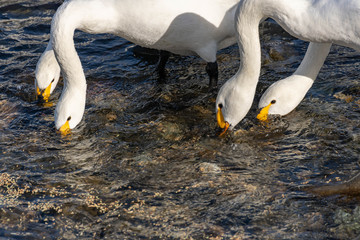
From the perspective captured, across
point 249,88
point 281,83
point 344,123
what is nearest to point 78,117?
point 249,88

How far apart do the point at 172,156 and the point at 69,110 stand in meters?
1.43

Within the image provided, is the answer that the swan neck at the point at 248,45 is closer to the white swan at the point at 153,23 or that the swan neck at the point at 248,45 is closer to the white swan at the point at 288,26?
the white swan at the point at 288,26

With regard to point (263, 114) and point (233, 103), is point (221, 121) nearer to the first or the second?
point (233, 103)

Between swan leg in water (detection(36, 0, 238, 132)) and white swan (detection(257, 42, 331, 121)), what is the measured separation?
3.55 ft

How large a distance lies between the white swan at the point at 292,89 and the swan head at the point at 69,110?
2.27 meters

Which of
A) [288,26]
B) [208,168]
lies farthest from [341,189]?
[288,26]

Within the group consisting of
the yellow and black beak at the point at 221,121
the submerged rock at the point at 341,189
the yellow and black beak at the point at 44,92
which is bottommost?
the yellow and black beak at the point at 44,92

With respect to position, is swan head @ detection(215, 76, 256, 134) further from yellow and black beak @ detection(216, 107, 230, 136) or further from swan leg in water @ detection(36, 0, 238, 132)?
swan leg in water @ detection(36, 0, 238, 132)

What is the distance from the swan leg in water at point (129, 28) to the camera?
286 inches

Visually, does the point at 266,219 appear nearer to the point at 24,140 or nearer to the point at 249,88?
the point at 249,88

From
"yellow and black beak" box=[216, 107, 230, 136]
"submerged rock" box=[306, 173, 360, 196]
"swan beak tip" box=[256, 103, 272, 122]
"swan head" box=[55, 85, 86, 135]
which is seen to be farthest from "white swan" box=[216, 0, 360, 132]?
"swan head" box=[55, 85, 86, 135]

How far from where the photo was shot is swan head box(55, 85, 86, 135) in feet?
23.9

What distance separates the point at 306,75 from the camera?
7672 mm

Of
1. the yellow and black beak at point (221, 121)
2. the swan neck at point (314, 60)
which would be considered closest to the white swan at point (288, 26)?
the yellow and black beak at point (221, 121)
